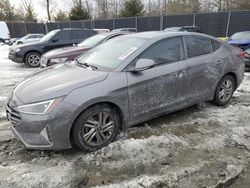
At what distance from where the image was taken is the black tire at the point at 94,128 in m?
3.45

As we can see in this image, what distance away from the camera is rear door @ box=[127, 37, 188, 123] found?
390 cm

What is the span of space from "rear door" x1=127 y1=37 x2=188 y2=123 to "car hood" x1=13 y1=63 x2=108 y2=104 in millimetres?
566

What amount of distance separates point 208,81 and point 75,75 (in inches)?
96.8

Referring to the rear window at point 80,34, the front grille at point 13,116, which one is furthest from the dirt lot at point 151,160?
the rear window at point 80,34

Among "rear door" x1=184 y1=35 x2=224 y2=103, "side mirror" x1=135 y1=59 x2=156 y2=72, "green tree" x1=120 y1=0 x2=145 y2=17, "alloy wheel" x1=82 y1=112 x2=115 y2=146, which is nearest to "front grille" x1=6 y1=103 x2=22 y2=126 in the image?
"alloy wheel" x1=82 y1=112 x2=115 y2=146

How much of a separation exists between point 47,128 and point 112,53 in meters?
1.71

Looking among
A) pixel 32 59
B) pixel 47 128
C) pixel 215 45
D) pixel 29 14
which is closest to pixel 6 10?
pixel 29 14

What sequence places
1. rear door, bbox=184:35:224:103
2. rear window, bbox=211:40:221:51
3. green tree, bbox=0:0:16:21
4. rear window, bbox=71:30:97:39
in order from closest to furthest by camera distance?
1. rear door, bbox=184:35:224:103
2. rear window, bbox=211:40:221:51
3. rear window, bbox=71:30:97:39
4. green tree, bbox=0:0:16:21

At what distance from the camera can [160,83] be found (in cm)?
412

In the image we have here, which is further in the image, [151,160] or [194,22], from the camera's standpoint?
[194,22]

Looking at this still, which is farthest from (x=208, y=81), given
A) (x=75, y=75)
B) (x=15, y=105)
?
(x=15, y=105)

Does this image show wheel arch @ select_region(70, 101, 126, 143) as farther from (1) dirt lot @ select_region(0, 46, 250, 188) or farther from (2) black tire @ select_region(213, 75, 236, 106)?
(2) black tire @ select_region(213, 75, 236, 106)

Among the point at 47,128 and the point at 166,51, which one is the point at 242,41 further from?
the point at 47,128

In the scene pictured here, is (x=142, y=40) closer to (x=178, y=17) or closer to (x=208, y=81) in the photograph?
(x=208, y=81)
